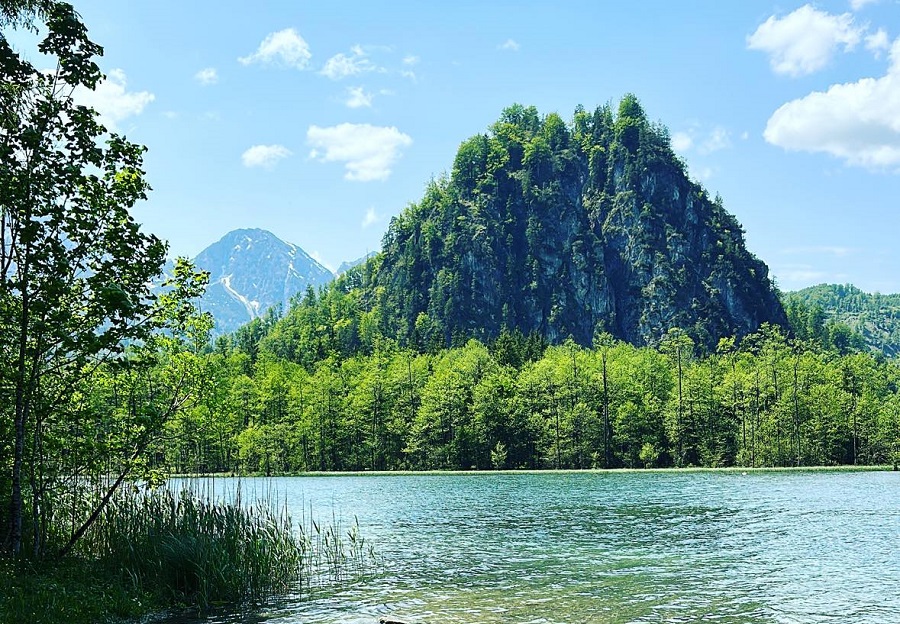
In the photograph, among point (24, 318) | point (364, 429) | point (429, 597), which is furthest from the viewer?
point (364, 429)

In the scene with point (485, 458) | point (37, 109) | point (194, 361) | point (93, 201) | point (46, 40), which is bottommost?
point (485, 458)

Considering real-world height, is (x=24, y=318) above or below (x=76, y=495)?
above

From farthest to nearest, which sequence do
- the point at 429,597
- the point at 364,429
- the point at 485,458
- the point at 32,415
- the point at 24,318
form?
the point at 364,429 → the point at 485,458 → the point at 429,597 → the point at 32,415 → the point at 24,318

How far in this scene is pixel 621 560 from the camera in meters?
33.5

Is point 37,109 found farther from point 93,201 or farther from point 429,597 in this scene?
point 429,597

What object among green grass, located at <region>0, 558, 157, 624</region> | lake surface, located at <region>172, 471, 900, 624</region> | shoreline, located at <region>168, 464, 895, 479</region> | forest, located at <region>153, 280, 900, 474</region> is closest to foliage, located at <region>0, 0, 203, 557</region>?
green grass, located at <region>0, 558, 157, 624</region>

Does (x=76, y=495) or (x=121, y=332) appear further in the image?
(x=76, y=495)

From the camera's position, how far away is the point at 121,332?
21.4m

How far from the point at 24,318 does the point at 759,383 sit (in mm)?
129997

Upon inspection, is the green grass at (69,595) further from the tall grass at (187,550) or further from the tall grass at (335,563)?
the tall grass at (335,563)

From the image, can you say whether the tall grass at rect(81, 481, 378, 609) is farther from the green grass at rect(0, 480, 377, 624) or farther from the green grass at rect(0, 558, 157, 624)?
the green grass at rect(0, 558, 157, 624)

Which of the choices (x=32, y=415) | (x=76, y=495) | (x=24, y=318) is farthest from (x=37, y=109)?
(x=76, y=495)

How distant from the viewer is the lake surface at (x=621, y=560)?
77.6 feet

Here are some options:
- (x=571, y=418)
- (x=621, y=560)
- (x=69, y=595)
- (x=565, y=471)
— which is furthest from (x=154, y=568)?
(x=571, y=418)
